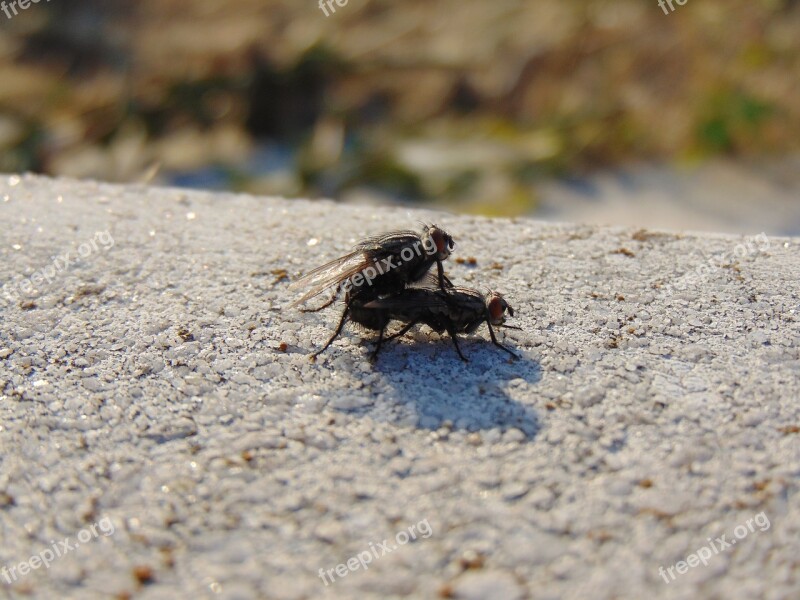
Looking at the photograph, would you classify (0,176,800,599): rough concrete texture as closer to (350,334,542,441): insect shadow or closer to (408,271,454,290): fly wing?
(350,334,542,441): insect shadow

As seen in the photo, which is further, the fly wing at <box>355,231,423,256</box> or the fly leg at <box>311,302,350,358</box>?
the fly wing at <box>355,231,423,256</box>

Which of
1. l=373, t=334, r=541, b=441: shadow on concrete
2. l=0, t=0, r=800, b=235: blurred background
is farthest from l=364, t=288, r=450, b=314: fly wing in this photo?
l=0, t=0, r=800, b=235: blurred background

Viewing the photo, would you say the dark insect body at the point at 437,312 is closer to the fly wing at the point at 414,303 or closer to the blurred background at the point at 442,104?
the fly wing at the point at 414,303

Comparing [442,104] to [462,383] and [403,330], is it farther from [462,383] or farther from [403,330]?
[462,383]

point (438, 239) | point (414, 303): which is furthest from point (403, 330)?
point (438, 239)

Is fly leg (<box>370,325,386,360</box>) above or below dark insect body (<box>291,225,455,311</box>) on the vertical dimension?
below

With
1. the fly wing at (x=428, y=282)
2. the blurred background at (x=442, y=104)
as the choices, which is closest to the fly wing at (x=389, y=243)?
the fly wing at (x=428, y=282)
